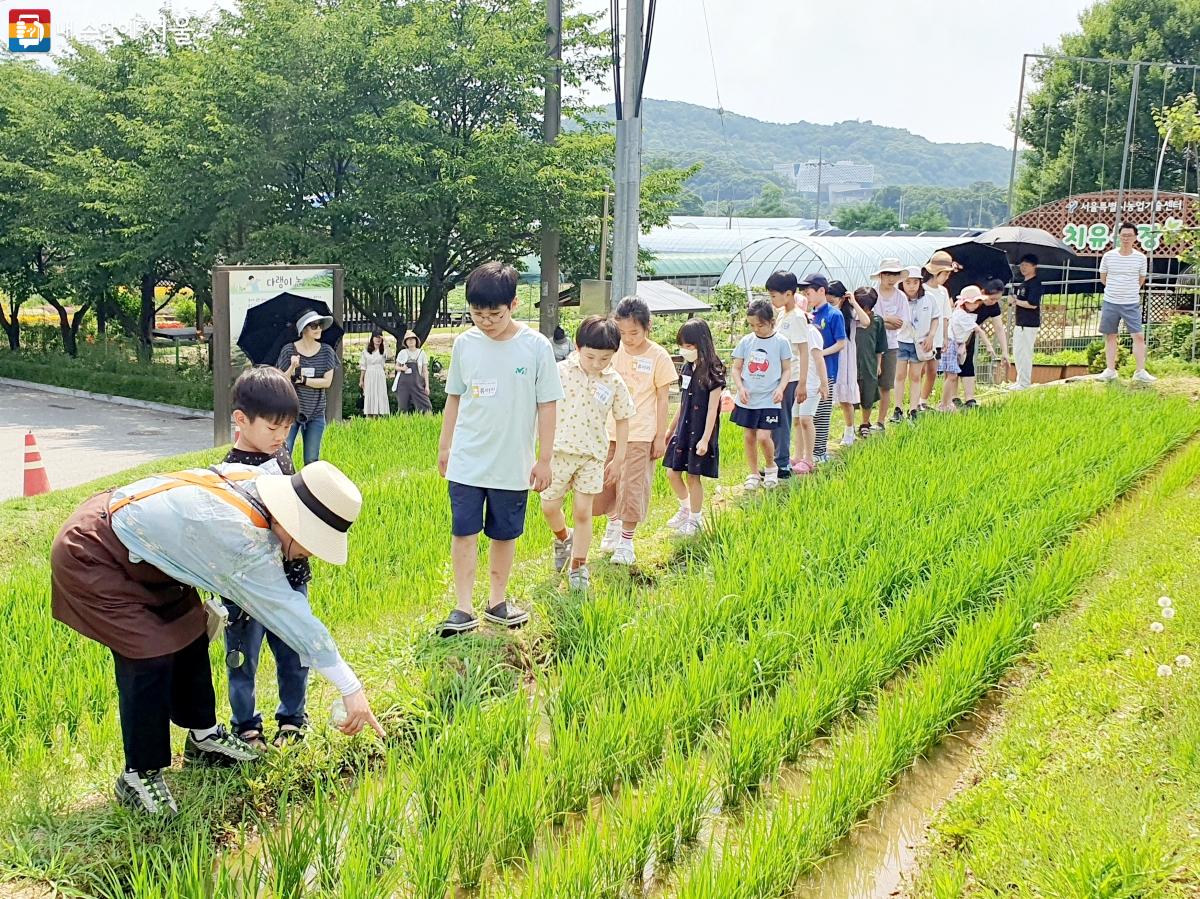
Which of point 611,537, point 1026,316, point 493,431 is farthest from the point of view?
point 1026,316

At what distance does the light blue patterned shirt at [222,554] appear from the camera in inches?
109

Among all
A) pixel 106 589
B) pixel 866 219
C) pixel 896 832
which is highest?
pixel 866 219

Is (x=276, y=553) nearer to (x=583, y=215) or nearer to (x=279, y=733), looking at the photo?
(x=279, y=733)

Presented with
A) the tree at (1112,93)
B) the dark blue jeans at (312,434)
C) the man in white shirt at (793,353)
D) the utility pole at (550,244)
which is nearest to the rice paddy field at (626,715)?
the man in white shirt at (793,353)

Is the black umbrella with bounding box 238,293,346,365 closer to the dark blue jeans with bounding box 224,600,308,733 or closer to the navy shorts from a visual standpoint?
the navy shorts

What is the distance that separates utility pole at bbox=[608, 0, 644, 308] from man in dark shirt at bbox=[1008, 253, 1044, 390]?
12.7 feet

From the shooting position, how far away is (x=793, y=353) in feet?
23.4

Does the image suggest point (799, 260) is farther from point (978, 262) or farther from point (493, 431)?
point (493, 431)

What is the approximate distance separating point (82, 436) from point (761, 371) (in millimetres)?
12294

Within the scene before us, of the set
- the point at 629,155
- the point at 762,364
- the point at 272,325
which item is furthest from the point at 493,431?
the point at 272,325

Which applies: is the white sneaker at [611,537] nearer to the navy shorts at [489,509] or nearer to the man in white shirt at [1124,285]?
the navy shorts at [489,509]

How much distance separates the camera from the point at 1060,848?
2.87 metres

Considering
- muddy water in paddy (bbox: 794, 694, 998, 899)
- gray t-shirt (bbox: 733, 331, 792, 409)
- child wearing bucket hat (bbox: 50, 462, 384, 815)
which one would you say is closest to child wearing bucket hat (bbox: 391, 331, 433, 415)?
gray t-shirt (bbox: 733, 331, 792, 409)

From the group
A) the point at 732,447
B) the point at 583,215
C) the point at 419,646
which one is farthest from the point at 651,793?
the point at 583,215
